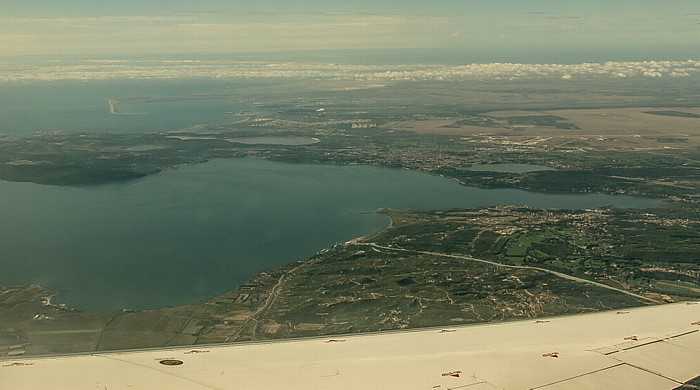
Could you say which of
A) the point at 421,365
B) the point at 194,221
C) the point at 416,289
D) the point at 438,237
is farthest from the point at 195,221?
the point at 421,365

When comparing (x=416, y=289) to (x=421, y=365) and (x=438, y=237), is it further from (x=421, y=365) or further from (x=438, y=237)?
(x=421, y=365)

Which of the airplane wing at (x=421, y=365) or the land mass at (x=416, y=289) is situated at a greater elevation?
the airplane wing at (x=421, y=365)

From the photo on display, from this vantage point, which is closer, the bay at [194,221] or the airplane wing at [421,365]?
the airplane wing at [421,365]

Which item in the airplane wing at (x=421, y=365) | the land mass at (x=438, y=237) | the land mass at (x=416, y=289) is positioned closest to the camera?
the airplane wing at (x=421, y=365)

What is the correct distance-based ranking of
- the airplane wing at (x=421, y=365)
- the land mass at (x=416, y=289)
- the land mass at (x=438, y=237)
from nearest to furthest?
the airplane wing at (x=421, y=365), the land mass at (x=416, y=289), the land mass at (x=438, y=237)

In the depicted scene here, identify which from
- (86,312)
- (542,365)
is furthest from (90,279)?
(542,365)

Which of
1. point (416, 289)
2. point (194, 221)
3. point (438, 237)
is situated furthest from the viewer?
point (194, 221)

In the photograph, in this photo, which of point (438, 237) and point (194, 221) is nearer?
point (438, 237)

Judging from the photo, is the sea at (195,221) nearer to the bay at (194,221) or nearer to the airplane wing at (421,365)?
the bay at (194,221)

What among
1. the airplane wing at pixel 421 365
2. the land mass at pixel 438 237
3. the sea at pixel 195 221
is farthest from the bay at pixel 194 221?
the airplane wing at pixel 421 365
